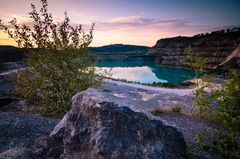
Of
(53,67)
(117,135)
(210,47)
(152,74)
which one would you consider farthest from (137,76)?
(117,135)

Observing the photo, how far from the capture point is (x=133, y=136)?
6.30 m

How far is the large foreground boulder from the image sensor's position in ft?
20.0

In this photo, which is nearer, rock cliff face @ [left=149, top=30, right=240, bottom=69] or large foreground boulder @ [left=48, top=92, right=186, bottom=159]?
large foreground boulder @ [left=48, top=92, right=186, bottom=159]

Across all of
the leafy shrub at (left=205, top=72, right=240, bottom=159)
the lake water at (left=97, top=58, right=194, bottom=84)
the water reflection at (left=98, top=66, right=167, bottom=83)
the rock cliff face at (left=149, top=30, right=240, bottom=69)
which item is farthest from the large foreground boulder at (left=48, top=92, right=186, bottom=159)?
the rock cliff face at (left=149, top=30, right=240, bottom=69)

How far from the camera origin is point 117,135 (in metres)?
6.26

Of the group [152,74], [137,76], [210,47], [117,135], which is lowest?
[152,74]

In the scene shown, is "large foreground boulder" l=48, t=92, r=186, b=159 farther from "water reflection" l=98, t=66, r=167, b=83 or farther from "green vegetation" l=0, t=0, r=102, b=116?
"water reflection" l=98, t=66, r=167, b=83

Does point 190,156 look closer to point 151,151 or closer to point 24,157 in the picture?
point 151,151

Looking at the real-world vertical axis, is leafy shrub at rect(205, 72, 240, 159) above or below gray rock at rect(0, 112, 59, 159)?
above

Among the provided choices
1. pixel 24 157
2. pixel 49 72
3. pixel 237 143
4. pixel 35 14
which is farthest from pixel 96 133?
pixel 35 14

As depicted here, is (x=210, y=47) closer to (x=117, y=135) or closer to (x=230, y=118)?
(x=230, y=118)

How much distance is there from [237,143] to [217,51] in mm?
71896

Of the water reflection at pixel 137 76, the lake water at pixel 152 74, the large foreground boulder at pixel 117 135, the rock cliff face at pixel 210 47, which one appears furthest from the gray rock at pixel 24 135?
the rock cliff face at pixel 210 47

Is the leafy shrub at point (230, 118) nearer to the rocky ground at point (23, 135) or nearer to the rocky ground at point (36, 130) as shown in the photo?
the rocky ground at point (36, 130)
